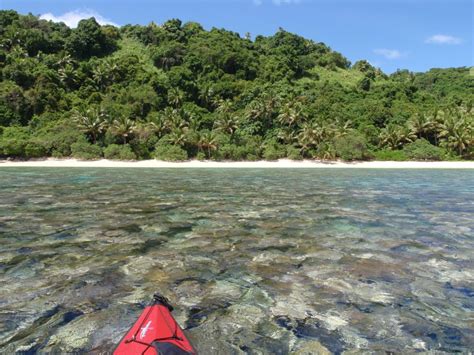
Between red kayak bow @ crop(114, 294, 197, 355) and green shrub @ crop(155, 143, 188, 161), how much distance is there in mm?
56534

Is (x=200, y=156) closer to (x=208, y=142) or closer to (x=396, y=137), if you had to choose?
(x=208, y=142)

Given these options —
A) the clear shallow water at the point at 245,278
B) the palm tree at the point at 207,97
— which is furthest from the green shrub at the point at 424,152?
the clear shallow water at the point at 245,278

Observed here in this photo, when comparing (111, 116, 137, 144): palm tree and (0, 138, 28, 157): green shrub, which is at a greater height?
(111, 116, 137, 144): palm tree

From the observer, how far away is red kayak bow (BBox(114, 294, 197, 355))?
13.2 feet

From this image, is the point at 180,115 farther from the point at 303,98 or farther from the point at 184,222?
the point at 184,222

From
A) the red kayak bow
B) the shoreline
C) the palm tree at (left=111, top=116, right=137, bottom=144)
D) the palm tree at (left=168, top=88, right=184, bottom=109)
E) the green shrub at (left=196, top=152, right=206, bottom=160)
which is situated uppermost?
the palm tree at (left=168, top=88, right=184, bottom=109)

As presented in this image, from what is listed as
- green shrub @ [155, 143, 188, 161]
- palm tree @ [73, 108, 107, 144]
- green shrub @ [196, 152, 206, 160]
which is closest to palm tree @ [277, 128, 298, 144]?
green shrub @ [196, 152, 206, 160]

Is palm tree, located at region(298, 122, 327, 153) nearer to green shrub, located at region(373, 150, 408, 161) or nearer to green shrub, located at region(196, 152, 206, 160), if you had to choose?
green shrub, located at region(373, 150, 408, 161)

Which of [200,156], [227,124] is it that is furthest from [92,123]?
[227,124]

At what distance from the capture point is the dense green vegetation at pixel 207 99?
63125 mm

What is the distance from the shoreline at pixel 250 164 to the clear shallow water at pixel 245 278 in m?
42.5

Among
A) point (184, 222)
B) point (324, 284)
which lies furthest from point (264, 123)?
point (324, 284)

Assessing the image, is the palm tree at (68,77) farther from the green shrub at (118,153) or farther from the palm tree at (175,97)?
the green shrub at (118,153)

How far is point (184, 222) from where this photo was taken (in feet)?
44.9
